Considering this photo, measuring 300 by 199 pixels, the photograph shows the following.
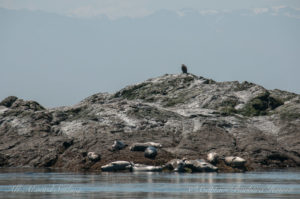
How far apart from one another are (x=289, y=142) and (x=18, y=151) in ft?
105

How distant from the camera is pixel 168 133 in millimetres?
79062

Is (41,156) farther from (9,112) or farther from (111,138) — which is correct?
(9,112)

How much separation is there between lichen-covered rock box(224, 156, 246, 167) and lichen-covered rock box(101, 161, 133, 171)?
10470 mm

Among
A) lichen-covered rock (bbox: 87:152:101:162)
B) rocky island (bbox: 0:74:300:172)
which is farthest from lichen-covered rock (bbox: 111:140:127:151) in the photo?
lichen-covered rock (bbox: 87:152:101:162)

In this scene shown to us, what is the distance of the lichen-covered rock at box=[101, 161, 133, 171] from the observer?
67.1 metres

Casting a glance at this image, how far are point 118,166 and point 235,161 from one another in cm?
1213

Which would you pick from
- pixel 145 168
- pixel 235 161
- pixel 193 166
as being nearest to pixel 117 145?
pixel 145 168

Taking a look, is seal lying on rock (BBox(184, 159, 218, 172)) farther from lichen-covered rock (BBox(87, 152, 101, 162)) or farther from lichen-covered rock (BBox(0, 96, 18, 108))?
lichen-covered rock (BBox(0, 96, 18, 108))

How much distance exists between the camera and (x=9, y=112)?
300 ft

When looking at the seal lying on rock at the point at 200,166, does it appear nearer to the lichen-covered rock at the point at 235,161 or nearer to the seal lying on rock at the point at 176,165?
the seal lying on rock at the point at 176,165

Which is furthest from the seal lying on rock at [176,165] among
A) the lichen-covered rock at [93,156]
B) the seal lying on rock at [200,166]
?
the lichen-covered rock at [93,156]

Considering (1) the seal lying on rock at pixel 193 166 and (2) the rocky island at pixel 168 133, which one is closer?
(1) the seal lying on rock at pixel 193 166

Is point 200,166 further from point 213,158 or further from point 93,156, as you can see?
point 93,156

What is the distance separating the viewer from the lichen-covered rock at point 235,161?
69.1 metres
